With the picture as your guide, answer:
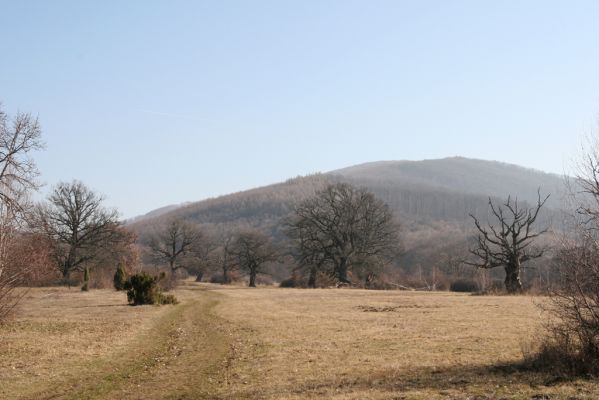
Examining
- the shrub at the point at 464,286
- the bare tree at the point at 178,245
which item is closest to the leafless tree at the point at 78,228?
the bare tree at the point at 178,245

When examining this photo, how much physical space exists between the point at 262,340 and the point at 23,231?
1252cm

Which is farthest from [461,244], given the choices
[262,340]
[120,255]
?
[262,340]

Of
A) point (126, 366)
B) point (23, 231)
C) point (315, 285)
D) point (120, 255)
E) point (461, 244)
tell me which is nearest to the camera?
point (126, 366)

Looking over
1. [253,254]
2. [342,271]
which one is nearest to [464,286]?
[342,271]

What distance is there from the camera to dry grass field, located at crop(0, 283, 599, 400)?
11305 mm

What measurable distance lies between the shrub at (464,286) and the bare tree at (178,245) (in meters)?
46.2

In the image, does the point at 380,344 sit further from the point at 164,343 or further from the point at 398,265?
the point at 398,265

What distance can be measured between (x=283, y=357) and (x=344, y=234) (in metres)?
54.7

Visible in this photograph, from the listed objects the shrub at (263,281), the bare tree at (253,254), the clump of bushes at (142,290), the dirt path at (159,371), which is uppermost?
the bare tree at (253,254)

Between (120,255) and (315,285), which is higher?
(120,255)

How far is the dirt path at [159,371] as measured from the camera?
12203 mm

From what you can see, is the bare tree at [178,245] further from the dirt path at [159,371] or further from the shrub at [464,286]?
the dirt path at [159,371]

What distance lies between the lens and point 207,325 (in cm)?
2480

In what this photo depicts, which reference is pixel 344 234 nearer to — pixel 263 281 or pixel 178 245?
pixel 263 281
